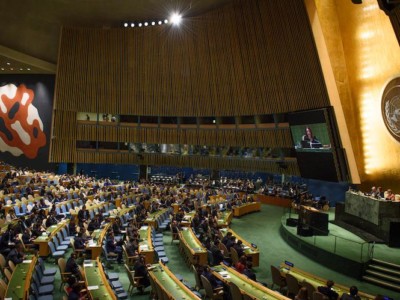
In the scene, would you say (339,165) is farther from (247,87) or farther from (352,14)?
(247,87)

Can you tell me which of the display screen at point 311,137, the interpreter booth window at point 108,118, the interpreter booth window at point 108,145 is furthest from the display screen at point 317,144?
the interpreter booth window at point 108,145

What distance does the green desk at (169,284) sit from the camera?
6825 mm

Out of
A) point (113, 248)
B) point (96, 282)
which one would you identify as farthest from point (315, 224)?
point (96, 282)

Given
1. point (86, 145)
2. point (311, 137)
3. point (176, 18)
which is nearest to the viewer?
point (311, 137)

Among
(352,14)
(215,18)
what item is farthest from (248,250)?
(215,18)

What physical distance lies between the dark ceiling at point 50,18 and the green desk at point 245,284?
702 inches

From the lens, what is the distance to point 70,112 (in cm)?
2638

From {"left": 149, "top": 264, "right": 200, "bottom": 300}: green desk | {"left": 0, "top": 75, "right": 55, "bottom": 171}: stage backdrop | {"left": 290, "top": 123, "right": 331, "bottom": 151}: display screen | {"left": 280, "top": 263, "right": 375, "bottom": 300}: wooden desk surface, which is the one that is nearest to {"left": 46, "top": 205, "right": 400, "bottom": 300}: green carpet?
{"left": 149, "top": 264, "right": 200, "bottom": 300}: green desk

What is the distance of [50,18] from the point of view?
79.5 ft

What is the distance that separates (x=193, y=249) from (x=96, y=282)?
366 centimetres

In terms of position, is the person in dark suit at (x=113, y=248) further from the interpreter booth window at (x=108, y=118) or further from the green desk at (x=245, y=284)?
the interpreter booth window at (x=108, y=118)

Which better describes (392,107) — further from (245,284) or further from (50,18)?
(50,18)

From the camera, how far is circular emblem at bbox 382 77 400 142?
12.6 meters

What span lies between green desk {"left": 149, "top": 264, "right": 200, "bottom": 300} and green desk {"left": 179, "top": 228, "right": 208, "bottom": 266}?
159 cm
